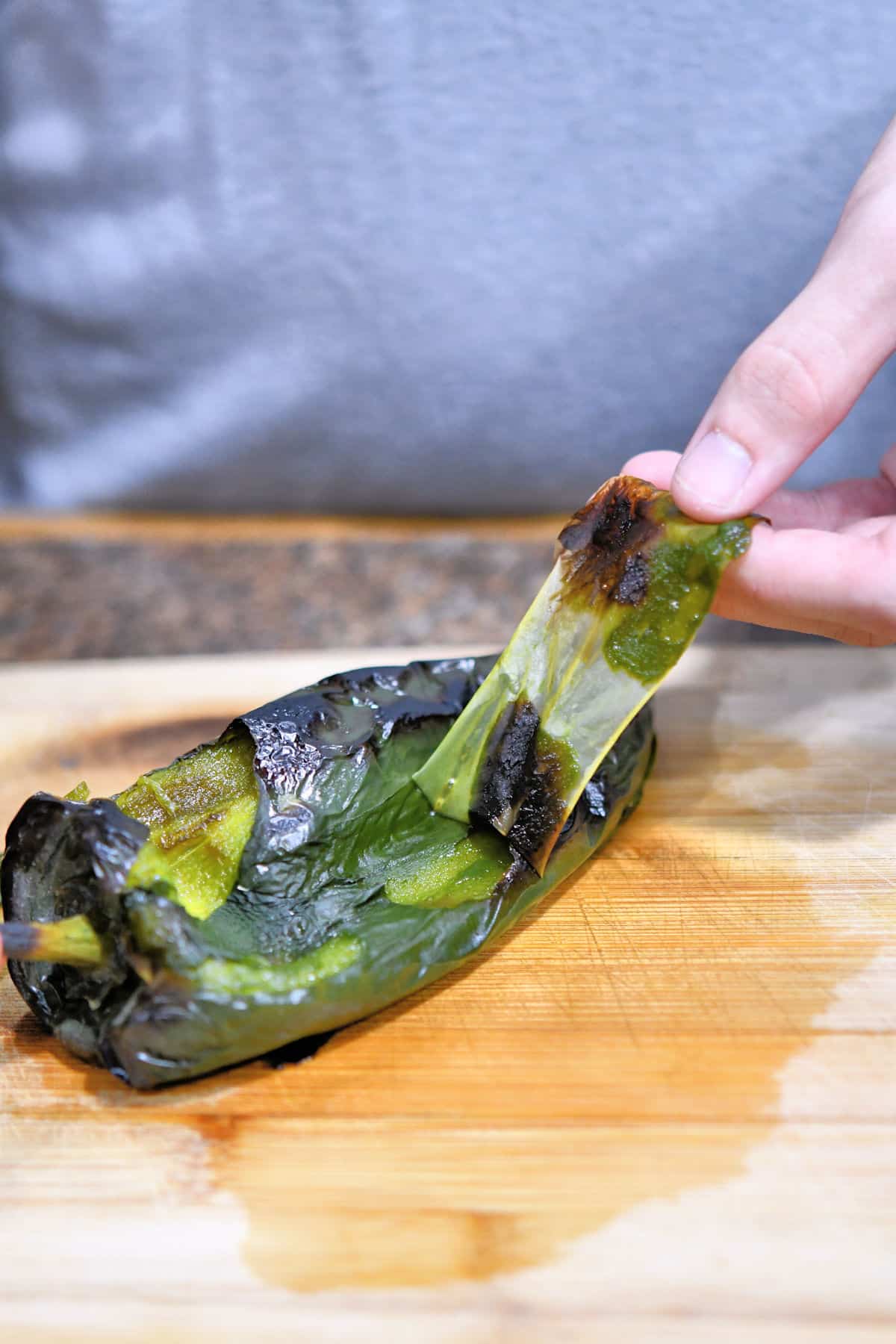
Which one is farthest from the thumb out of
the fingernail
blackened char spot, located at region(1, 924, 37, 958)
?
blackened char spot, located at region(1, 924, 37, 958)

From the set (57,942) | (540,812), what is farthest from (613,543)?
(57,942)

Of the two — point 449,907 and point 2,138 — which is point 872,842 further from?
point 2,138

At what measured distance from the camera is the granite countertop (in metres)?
3.38

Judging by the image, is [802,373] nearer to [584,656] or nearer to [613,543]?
[613,543]

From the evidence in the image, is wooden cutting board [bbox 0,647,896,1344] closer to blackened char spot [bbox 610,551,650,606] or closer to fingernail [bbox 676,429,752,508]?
blackened char spot [bbox 610,551,650,606]

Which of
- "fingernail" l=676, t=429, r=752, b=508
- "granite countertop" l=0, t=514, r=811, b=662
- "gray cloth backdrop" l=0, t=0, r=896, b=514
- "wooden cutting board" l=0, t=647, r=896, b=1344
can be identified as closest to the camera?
"wooden cutting board" l=0, t=647, r=896, b=1344

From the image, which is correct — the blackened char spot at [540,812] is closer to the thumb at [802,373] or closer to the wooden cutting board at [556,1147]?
the wooden cutting board at [556,1147]

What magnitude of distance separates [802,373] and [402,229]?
156 centimetres

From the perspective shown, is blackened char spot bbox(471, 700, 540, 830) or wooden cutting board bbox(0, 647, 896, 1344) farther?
blackened char spot bbox(471, 700, 540, 830)

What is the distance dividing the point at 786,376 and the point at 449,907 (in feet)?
3.51

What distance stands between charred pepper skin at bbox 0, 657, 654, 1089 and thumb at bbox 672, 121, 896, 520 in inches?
23.4

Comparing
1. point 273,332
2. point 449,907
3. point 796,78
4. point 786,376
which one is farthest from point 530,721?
point 796,78

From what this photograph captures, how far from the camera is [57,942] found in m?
1.44

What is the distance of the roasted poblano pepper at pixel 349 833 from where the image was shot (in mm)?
1455
